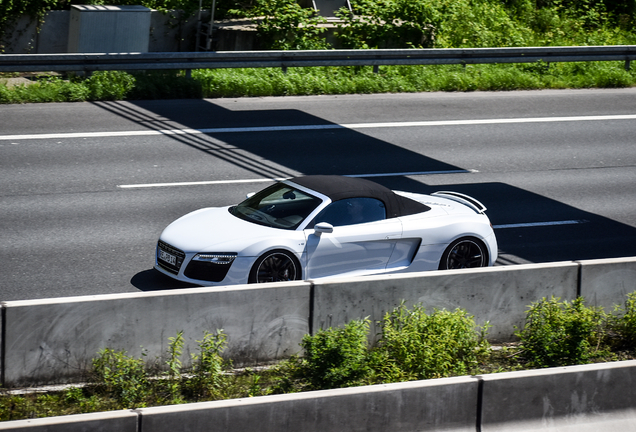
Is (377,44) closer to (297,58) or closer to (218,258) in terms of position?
(297,58)

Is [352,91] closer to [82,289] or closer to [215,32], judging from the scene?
[215,32]

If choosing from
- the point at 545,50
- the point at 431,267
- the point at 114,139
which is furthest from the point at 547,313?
the point at 545,50

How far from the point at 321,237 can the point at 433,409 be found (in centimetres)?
321

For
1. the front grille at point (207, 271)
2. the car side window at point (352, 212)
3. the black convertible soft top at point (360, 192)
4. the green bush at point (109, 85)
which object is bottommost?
the front grille at point (207, 271)

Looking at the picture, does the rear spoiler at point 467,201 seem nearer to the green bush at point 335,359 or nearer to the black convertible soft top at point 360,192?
the black convertible soft top at point 360,192

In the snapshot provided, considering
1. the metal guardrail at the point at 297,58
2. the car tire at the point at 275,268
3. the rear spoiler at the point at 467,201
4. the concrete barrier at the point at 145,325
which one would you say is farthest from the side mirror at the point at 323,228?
the metal guardrail at the point at 297,58

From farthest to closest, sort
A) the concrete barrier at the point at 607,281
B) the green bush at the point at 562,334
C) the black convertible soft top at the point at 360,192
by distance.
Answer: the black convertible soft top at the point at 360,192
the concrete barrier at the point at 607,281
the green bush at the point at 562,334

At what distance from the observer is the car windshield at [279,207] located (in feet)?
30.1

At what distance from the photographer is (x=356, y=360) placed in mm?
6773

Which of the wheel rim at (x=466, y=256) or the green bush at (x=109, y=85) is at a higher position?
the green bush at (x=109, y=85)

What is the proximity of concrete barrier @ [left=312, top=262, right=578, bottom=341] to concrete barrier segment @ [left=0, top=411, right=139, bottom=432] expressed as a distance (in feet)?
8.34

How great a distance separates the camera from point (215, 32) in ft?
78.3

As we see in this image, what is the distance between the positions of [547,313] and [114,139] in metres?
10.1

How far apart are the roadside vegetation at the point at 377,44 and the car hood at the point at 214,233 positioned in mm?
9588
